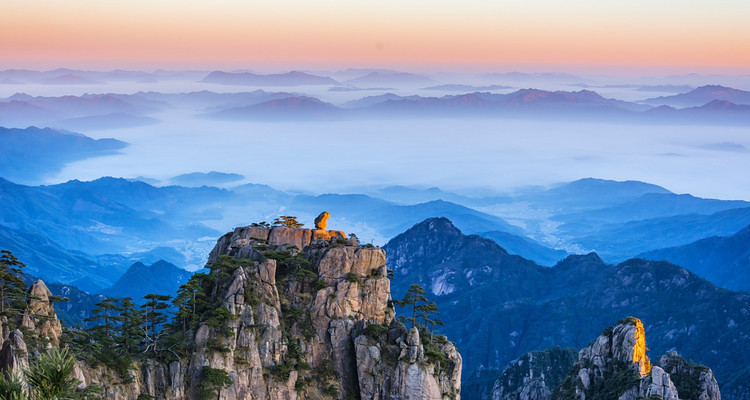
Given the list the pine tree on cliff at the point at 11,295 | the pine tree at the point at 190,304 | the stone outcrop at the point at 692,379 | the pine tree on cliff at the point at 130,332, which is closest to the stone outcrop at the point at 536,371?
the stone outcrop at the point at 692,379

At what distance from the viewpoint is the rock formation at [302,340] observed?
212 feet

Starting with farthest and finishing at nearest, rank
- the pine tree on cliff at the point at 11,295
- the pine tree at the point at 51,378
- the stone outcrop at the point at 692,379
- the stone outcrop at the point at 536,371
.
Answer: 1. the stone outcrop at the point at 536,371
2. the stone outcrop at the point at 692,379
3. the pine tree on cliff at the point at 11,295
4. the pine tree at the point at 51,378

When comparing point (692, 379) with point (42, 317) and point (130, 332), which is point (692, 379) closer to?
point (130, 332)

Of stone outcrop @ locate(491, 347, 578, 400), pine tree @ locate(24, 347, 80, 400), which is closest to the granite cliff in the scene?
stone outcrop @ locate(491, 347, 578, 400)

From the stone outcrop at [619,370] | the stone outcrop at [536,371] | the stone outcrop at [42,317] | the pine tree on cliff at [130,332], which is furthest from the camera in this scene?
the stone outcrop at [536,371]

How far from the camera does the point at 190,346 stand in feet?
213

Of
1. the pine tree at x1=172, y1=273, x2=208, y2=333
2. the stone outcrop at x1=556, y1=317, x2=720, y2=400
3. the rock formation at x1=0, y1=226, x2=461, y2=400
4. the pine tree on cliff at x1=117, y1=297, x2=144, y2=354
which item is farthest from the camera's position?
the stone outcrop at x1=556, y1=317, x2=720, y2=400

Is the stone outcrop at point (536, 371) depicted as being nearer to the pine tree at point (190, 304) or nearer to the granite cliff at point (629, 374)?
the granite cliff at point (629, 374)

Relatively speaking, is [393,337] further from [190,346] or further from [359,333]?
[190,346]

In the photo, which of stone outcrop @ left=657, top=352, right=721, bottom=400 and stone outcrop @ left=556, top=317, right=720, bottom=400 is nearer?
stone outcrop @ left=556, top=317, right=720, bottom=400

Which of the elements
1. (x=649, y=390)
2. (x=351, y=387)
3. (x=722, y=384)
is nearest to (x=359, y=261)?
(x=351, y=387)

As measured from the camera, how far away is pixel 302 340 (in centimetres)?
6988

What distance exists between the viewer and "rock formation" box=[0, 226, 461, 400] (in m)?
64.7

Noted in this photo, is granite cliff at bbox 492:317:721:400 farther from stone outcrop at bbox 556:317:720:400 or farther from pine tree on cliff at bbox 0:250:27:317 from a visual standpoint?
pine tree on cliff at bbox 0:250:27:317
